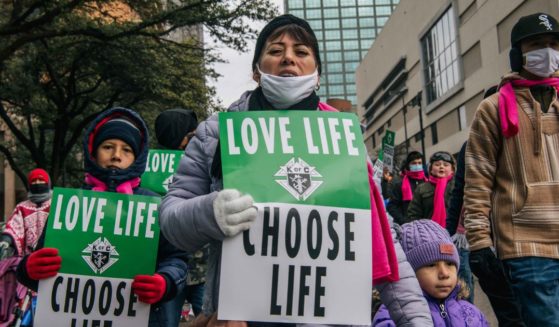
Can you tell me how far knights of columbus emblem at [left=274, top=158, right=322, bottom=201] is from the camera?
5.85ft

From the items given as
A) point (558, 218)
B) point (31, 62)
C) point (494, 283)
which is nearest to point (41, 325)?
point (494, 283)

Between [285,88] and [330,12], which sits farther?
[330,12]

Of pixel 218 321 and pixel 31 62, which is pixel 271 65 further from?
pixel 31 62

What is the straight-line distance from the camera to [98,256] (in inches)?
107

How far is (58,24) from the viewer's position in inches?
577

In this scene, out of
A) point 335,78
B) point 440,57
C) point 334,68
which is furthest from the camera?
point 334,68

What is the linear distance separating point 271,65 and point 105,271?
4.30ft

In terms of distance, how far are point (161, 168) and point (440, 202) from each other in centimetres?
310

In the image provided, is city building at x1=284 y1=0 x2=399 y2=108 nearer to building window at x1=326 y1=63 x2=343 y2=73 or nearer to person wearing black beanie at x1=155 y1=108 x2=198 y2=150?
building window at x1=326 y1=63 x2=343 y2=73

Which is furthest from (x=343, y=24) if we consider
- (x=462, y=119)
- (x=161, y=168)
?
(x=161, y=168)

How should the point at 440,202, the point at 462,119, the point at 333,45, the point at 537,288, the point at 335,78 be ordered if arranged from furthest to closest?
1. the point at 335,78
2. the point at 333,45
3. the point at 462,119
4. the point at 440,202
5. the point at 537,288

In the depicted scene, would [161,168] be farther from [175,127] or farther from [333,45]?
[333,45]

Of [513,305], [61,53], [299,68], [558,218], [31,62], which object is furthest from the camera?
[31,62]

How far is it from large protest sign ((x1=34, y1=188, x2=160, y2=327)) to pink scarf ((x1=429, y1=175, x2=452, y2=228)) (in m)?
4.09
